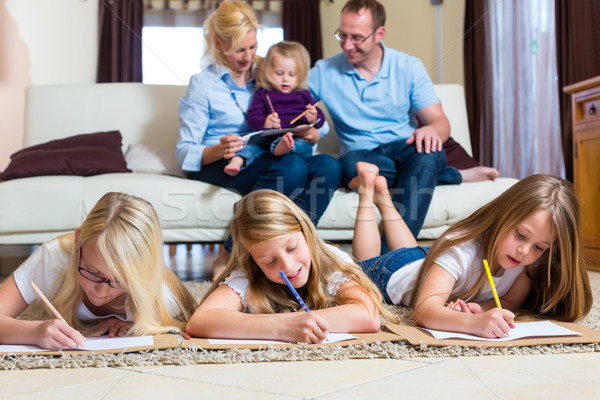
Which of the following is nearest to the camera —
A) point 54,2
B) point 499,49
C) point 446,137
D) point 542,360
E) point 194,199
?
point 542,360

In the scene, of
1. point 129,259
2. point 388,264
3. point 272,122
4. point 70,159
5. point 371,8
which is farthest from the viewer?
point 371,8

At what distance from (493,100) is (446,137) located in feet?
5.38

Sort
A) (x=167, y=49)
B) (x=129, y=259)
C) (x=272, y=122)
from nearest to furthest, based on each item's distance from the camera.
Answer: (x=129, y=259) → (x=272, y=122) → (x=167, y=49)

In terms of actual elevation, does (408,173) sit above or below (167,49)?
below

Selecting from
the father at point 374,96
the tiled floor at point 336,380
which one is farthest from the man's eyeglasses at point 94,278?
the father at point 374,96

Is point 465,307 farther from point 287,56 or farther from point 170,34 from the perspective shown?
point 170,34

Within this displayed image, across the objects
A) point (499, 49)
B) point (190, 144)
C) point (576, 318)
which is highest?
point (499, 49)

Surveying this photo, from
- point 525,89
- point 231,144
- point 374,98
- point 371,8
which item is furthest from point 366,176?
point 525,89

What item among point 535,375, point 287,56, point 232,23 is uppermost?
point 232,23

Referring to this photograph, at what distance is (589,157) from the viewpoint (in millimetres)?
2357

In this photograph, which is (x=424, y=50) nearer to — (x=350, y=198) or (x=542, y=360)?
(x=350, y=198)

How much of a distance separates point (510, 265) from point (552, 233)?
4.4 inches

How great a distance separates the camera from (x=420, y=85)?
2.34 metres

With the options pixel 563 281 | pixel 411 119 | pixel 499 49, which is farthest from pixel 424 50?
pixel 563 281
